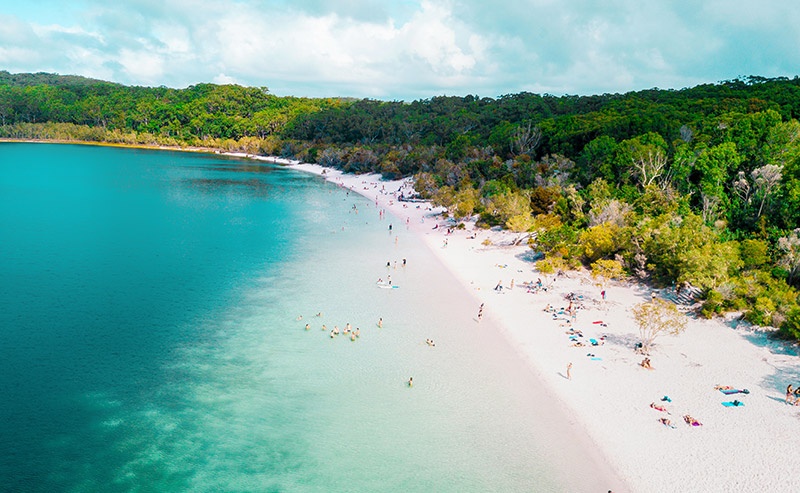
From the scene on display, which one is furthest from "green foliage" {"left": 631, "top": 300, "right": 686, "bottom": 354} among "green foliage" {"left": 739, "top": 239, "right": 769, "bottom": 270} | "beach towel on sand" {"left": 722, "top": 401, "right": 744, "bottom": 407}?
"green foliage" {"left": 739, "top": 239, "right": 769, "bottom": 270}

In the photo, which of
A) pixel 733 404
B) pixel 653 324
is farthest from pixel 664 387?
pixel 653 324

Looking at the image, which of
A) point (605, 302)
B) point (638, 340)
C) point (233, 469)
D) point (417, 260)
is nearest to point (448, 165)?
point (417, 260)

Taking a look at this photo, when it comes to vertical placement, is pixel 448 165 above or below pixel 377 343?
above

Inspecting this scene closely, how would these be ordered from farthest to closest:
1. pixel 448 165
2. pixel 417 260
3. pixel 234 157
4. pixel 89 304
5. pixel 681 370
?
pixel 234 157
pixel 448 165
pixel 417 260
pixel 89 304
pixel 681 370

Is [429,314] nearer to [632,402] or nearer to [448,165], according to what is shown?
[632,402]

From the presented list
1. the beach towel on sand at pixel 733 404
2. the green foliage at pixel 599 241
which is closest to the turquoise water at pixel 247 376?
the beach towel on sand at pixel 733 404
